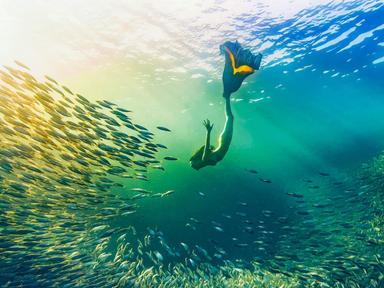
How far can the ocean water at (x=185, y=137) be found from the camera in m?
10.2

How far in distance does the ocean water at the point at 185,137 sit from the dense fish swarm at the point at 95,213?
0.09 metres

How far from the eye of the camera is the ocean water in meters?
10.2

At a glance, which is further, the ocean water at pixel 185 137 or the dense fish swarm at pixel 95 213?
the ocean water at pixel 185 137

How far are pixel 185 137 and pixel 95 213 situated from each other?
1004cm

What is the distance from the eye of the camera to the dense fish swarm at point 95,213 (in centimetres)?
854

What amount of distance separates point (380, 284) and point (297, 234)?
5.68 m

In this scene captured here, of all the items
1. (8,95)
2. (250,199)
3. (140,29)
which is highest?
A: (140,29)

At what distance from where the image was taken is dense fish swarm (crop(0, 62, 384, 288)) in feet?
28.0

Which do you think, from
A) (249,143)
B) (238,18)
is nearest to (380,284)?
(249,143)

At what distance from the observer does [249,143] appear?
25.1 m

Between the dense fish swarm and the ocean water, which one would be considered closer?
the dense fish swarm

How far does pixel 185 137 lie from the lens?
2480 cm

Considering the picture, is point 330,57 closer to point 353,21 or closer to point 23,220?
point 353,21

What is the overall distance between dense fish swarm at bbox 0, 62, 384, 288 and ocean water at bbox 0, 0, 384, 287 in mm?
94
